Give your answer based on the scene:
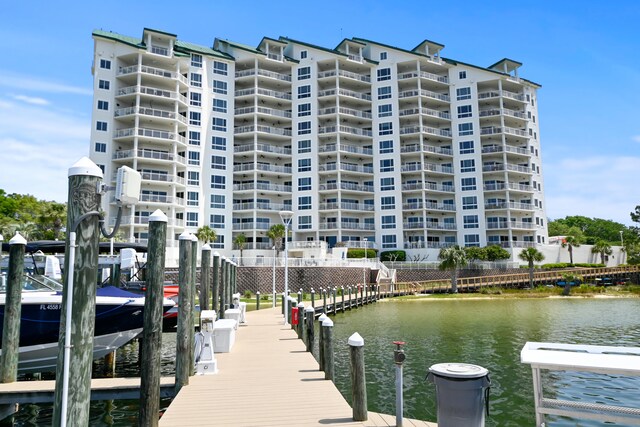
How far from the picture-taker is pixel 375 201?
64.6 meters

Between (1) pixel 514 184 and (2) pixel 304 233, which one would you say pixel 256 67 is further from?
(1) pixel 514 184

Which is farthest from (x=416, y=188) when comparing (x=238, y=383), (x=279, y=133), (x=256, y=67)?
(x=238, y=383)

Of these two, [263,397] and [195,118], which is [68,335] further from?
[195,118]

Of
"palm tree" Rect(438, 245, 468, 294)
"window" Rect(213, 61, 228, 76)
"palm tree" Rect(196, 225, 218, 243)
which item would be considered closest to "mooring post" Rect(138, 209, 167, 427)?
"palm tree" Rect(196, 225, 218, 243)

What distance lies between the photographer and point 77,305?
16.2ft

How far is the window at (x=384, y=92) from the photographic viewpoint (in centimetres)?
6594

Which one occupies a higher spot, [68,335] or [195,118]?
[195,118]

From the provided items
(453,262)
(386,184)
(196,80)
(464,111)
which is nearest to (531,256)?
(453,262)

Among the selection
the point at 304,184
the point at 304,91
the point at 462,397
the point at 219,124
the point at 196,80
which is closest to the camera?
the point at 462,397

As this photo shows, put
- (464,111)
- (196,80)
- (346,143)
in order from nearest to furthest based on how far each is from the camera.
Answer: (196,80), (346,143), (464,111)

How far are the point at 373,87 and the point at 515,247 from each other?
107 feet

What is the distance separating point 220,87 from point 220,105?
2.74 meters

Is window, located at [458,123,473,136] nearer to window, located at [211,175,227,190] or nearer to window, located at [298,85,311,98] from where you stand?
window, located at [298,85,311,98]

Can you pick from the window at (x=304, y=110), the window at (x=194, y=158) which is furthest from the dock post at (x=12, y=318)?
the window at (x=304, y=110)
